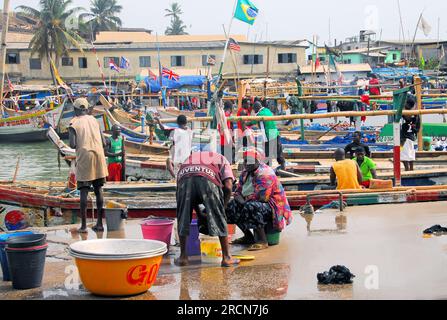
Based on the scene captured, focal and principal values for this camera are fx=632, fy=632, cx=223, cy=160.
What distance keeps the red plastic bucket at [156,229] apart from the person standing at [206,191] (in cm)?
50

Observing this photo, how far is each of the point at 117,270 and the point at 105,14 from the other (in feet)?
238

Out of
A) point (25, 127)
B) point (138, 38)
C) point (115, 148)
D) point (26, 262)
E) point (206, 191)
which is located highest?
point (138, 38)

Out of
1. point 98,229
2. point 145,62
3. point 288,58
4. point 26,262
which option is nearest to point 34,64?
point 145,62

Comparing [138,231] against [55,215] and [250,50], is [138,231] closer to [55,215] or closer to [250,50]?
[55,215]

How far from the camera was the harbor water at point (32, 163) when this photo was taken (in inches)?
973

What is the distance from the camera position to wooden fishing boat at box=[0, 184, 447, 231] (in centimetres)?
946

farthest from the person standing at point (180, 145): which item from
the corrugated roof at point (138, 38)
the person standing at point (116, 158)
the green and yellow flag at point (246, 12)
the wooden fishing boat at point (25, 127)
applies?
the corrugated roof at point (138, 38)

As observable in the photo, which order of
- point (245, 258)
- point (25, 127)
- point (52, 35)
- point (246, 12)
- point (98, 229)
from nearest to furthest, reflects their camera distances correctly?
1. point (245, 258)
2. point (98, 229)
3. point (246, 12)
4. point (25, 127)
5. point (52, 35)

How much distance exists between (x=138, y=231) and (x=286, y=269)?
2571 millimetres

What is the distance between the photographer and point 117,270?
5.15m

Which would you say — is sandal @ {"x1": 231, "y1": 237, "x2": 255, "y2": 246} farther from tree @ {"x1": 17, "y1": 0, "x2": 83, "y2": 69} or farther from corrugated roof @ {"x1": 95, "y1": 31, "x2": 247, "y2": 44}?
corrugated roof @ {"x1": 95, "y1": 31, "x2": 247, "y2": 44}

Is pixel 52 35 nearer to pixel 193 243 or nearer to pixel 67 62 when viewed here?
pixel 67 62

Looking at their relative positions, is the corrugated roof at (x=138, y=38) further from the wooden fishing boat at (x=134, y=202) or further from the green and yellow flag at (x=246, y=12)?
the wooden fishing boat at (x=134, y=202)

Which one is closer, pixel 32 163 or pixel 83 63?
pixel 32 163
